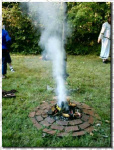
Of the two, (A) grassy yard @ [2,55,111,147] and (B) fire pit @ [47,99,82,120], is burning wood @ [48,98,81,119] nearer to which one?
(B) fire pit @ [47,99,82,120]

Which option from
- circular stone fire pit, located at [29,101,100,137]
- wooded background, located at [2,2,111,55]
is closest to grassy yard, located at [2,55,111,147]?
circular stone fire pit, located at [29,101,100,137]

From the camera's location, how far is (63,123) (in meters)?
2.69

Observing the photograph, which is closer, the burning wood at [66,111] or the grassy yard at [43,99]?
the grassy yard at [43,99]

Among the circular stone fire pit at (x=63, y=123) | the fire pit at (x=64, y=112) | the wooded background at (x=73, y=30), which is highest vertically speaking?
the wooded background at (x=73, y=30)

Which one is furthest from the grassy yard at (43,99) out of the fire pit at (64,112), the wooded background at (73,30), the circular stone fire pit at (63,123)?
the wooded background at (73,30)

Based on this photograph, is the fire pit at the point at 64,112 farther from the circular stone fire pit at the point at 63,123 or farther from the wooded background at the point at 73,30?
the wooded background at the point at 73,30

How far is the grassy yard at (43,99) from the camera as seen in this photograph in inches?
92.7

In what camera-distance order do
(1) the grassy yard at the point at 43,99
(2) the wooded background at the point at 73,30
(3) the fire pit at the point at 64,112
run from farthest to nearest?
(2) the wooded background at the point at 73,30, (3) the fire pit at the point at 64,112, (1) the grassy yard at the point at 43,99

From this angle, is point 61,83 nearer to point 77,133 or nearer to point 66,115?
point 66,115

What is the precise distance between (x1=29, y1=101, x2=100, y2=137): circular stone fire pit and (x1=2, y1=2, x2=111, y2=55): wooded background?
5.03 metres

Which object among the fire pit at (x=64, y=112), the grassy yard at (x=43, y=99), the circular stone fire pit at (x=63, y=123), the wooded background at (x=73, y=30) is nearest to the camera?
the grassy yard at (x=43, y=99)

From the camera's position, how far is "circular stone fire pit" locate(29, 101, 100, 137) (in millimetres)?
2526

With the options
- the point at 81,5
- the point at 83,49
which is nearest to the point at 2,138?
the point at 81,5

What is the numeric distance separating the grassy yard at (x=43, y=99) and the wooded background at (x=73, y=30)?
224cm
